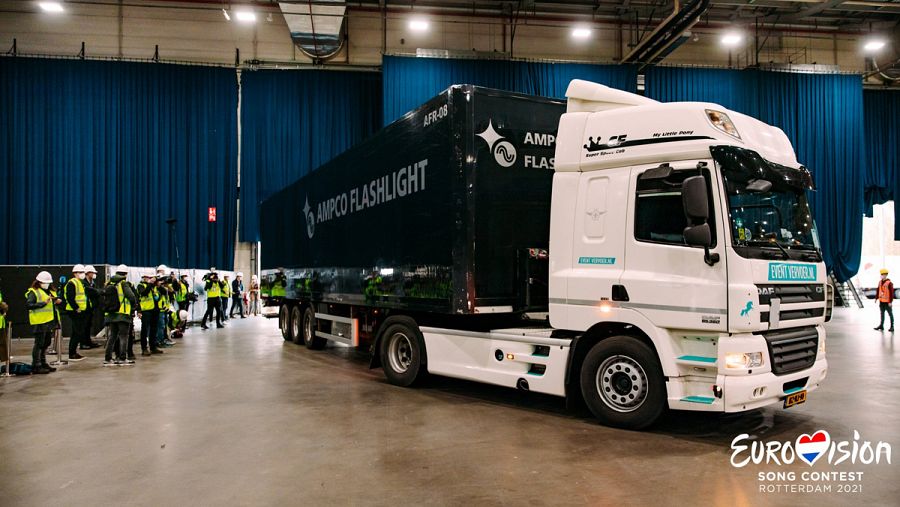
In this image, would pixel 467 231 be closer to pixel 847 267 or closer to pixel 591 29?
pixel 591 29

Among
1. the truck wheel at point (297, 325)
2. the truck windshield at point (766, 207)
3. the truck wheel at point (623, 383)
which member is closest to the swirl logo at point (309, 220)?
the truck wheel at point (297, 325)

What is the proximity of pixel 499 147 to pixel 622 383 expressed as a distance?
2.78 metres

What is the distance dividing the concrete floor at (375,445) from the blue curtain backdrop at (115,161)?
15355 millimetres

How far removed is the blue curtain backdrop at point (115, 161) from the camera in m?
22.0

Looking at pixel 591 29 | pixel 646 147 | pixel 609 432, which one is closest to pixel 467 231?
pixel 646 147

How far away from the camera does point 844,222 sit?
24359 mm

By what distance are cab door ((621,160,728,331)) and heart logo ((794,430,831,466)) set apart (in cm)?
123

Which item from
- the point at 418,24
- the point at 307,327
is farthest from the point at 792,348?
the point at 418,24

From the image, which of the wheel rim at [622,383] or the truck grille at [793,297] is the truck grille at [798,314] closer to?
the truck grille at [793,297]

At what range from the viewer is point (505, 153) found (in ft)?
20.6

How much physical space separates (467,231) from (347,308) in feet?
14.1

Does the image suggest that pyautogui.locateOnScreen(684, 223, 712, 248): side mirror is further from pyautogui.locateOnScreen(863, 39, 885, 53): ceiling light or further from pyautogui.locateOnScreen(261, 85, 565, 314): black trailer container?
pyautogui.locateOnScreen(863, 39, 885, 53): ceiling light

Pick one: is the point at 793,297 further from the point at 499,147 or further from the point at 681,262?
the point at 499,147

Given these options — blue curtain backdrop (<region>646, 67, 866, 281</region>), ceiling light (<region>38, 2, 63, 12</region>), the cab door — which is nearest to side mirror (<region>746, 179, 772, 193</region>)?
the cab door
